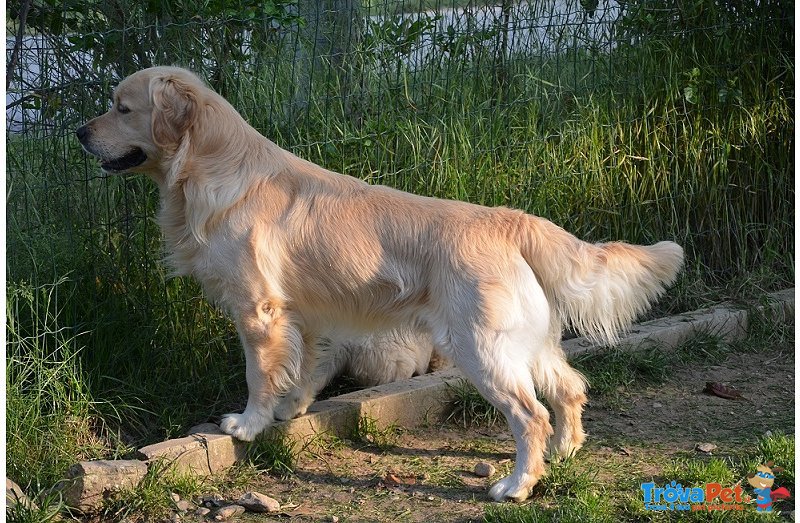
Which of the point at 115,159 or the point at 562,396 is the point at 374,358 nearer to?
the point at 562,396

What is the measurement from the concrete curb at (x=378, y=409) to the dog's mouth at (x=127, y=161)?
130 cm

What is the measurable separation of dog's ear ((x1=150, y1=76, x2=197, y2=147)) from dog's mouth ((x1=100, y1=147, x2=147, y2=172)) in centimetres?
12

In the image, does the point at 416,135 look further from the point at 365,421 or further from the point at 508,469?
the point at 508,469

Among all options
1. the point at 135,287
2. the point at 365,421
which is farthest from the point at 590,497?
the point at 135,287

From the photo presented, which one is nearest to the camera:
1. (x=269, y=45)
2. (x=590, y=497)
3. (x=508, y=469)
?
(x=590, y=497)

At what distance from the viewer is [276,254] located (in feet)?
14.5

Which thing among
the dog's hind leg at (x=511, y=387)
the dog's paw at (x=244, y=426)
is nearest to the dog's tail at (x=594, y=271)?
the dog's hind leg at (x=511, y=387)

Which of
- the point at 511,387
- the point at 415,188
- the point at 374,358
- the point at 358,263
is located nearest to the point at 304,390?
the point at 374,358

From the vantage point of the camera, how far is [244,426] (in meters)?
4.53

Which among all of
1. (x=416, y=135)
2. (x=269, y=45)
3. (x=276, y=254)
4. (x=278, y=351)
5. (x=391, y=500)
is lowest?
(x=391, y=500)

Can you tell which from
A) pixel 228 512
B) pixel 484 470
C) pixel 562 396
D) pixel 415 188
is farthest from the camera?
pixel 415 188

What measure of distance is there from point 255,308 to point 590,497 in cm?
172

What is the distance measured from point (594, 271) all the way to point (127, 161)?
88.0 inches

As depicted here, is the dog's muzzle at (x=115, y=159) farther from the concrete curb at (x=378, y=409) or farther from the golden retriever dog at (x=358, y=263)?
the concrete curb at (x=378, y=409)
